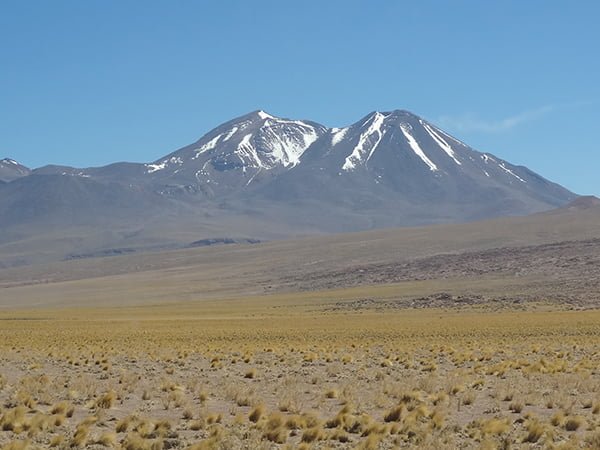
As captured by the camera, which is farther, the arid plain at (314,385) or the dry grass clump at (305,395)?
the arid plain at (314,385)

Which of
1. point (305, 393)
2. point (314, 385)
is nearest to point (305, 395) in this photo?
point (305, 393)

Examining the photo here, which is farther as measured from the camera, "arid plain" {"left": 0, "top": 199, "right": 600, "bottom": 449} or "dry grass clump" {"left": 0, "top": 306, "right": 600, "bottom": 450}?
"arid plain" {"left": 0, "top": 199, "right": 600, "bottom": 449}

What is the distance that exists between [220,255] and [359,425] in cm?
14564

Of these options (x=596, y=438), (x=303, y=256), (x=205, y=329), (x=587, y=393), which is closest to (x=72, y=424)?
(x=596, y=438)

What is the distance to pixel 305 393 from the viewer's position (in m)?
18.5

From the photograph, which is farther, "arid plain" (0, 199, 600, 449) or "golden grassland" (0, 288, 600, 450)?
"arid plain" (0, 199, 600, 449)

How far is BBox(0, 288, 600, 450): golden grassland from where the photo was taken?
1297cm

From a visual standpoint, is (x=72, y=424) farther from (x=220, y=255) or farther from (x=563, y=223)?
(x=220, y=255)

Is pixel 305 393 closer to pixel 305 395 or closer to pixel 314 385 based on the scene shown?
pixel 305 395

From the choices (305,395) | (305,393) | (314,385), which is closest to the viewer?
(305,395)

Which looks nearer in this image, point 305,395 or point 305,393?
point 305,395

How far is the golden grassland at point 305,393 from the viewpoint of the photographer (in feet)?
42.5

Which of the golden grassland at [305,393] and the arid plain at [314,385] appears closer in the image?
the golden grassland at [305,393]

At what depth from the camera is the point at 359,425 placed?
45.1 ft
